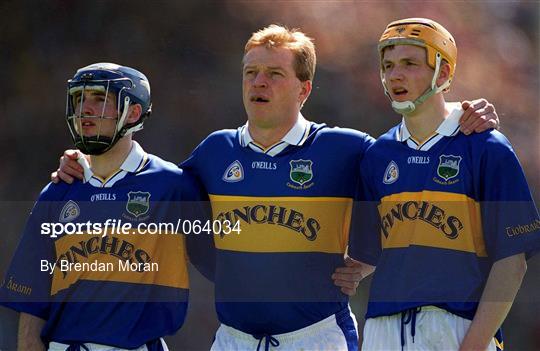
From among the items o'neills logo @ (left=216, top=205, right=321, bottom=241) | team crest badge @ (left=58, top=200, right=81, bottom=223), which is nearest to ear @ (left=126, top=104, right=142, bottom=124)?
team crest badge @ (left=58, top=200, right=81, bottom=223)

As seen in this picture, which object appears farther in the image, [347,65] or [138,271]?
[347,65]

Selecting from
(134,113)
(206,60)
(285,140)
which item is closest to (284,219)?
(285,140)

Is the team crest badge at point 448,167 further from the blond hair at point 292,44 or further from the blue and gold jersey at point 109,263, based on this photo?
the blue and gold jersey at point 109,263

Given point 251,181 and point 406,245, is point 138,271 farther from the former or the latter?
point 406,245

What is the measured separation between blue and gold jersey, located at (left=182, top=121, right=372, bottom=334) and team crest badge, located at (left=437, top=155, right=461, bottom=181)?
49 cm

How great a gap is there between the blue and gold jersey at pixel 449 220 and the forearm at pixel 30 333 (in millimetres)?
1450

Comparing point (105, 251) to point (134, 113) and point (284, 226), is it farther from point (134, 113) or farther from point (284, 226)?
point (284, 226)

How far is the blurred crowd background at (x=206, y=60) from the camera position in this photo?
852 cm

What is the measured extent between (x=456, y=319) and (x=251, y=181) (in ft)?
3.51

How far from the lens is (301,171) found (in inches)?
183

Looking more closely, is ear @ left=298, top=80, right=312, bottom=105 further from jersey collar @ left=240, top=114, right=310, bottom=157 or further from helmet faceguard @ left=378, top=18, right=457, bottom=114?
helmet faceguard @ left=378, top=18, right=457, bottom=114

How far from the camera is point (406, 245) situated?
4.31m

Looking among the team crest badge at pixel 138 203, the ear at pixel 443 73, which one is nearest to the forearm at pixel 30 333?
the team crest badge at pixel 138 203

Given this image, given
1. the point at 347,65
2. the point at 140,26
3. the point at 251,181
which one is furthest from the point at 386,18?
the point at 251,181
